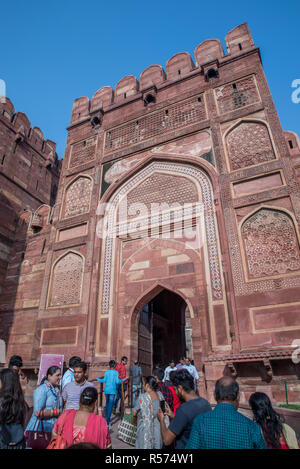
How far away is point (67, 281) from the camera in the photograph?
8297 mm

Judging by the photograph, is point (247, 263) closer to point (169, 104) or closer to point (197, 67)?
point (169, 104)

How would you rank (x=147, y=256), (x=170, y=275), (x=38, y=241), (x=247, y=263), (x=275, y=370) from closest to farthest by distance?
(x=275, y=370)
(x=247, y=263)
(x=170, y=275)
(x=147, y=256)
(x=38, y=241)

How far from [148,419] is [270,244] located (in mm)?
4673

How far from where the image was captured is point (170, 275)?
23.5 feet

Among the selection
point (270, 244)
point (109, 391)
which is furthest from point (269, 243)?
point (109, 391)

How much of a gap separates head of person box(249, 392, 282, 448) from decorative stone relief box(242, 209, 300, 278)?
451cm

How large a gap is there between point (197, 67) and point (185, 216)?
532cm

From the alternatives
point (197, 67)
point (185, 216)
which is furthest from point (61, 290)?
point (197, 67)

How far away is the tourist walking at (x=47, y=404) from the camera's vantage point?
2322mm

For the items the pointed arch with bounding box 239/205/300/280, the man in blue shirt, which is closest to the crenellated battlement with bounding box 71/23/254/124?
→ the pointed arch with bounding box 239/205/300/280

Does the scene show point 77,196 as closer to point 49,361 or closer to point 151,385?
point 49,361

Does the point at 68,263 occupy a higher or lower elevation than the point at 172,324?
higher

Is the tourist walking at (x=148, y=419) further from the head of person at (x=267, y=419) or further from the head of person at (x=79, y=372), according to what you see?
the head of person at (x=267, y=419)

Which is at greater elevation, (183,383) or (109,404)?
(183,383)
